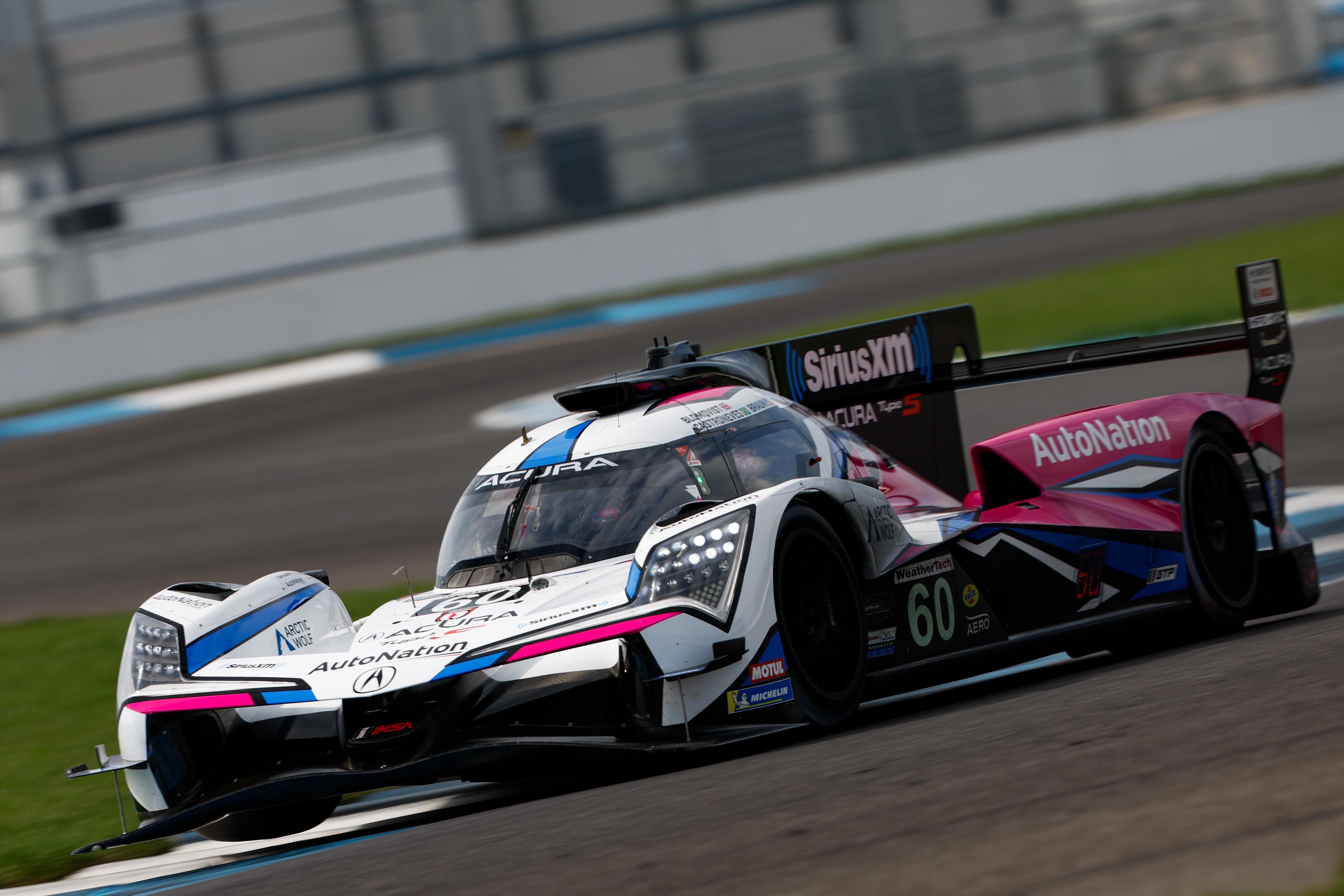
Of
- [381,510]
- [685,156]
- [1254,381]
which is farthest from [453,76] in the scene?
[1254,381]

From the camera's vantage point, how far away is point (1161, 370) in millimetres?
15086

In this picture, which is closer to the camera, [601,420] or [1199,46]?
[601,420]

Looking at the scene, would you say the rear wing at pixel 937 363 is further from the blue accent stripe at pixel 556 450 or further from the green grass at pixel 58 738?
the green grass at pixel 58 738

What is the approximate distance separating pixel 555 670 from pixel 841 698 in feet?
3.19

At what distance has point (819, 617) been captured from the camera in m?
5.43

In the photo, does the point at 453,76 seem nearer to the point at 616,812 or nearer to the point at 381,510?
the point at 381,510

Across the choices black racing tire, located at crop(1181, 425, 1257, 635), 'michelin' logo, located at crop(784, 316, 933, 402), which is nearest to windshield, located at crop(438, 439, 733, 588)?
'michelin' logo, located at crop(784, 316, 933, 402)

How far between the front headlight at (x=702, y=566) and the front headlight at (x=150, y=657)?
5.12 ft

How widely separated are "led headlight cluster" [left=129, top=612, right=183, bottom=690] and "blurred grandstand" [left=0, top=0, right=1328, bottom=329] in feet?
72.7

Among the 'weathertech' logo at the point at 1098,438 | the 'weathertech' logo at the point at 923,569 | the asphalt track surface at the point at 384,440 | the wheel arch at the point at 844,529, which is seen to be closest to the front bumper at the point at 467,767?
the wheel arch at the point at 844,529

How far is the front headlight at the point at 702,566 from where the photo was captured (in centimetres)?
505

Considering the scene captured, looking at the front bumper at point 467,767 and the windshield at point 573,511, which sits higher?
the windshield at point 573,511

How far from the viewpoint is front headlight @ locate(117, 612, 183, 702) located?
215 inches

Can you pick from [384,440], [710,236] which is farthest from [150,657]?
[710,236]
